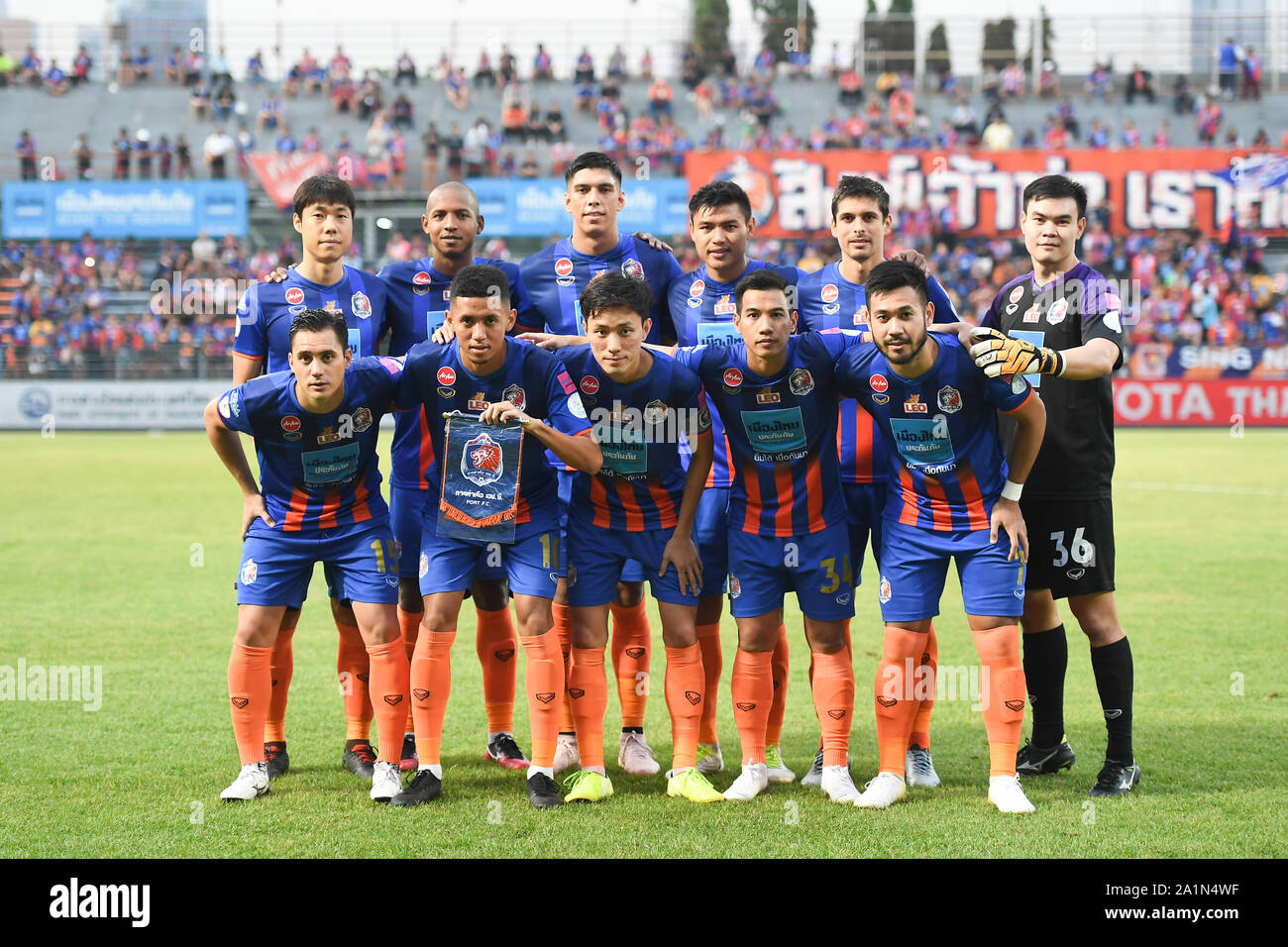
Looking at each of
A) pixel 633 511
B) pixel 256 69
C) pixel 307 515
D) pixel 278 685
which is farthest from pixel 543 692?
pixel 256 69

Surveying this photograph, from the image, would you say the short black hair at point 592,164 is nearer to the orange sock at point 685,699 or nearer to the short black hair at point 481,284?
the short black hair at point 481,284

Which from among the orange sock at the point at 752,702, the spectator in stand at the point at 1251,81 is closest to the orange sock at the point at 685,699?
the orange sock at the point at 752,702

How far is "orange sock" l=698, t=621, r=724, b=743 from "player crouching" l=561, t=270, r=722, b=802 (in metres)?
0.38

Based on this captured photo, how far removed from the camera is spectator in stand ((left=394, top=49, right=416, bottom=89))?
125 feet

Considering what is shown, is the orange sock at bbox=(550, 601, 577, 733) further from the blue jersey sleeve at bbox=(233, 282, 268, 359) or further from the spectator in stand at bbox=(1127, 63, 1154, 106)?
the spectator in stand at bbox=(1127, 63, 1154, 106)

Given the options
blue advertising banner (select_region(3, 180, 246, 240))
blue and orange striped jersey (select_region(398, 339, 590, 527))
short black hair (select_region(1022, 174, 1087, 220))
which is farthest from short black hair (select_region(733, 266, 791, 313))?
blue advertising banner (select_region(3, 180, 246, 240))

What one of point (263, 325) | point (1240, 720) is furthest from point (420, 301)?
point (1240, 720)

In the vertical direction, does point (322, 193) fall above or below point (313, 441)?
above

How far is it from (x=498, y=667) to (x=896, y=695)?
6.06ft

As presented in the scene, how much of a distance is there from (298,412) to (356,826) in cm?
169

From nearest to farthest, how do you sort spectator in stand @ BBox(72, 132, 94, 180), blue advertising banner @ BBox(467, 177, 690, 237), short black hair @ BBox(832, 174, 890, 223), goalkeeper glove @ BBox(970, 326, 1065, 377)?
→ goalkeeper glove @ BBox(970, 326, 1065, 377)
short black hair @ BBox(832, 174, 890, 223)
blue advertising banner @ BBox(467, 177, 690, 237)
spectator in stand @ BBox(72, 132, 94, 180)

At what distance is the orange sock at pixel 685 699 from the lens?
511 centimetres

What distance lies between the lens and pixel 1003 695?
4785 millimetres

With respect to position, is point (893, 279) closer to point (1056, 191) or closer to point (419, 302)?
point (1056, 191)
